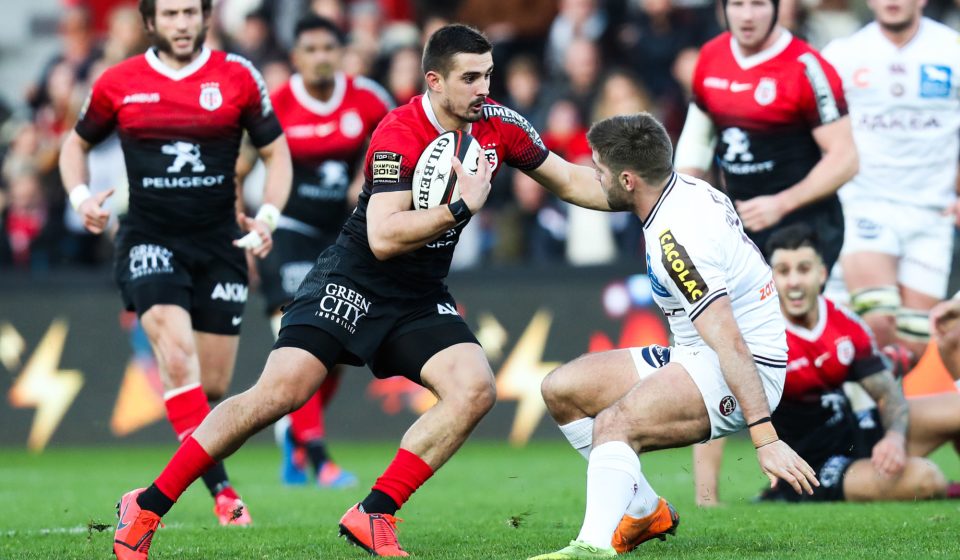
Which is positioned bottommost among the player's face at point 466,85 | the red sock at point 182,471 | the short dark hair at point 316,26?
the red sock at point 182,471

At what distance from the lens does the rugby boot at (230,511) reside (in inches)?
300

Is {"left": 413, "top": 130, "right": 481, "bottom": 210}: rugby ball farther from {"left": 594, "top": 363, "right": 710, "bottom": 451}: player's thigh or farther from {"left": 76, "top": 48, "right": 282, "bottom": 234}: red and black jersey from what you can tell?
{"left": 76, "top": 48, "right": 282, "bottom": 234}: red and black jersey

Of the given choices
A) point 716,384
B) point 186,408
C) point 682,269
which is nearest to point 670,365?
point 716,384

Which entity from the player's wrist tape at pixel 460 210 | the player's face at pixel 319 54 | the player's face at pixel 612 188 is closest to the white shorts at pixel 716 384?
the player's face at pixel 612 188

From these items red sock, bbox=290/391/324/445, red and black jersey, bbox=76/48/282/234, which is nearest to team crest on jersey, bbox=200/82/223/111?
red and black jersey, bbox=76/48/282/234

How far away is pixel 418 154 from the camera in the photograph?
6367 mm

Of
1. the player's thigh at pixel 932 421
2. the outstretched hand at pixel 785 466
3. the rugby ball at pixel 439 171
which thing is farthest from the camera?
the player's thigh at pixel 932 421

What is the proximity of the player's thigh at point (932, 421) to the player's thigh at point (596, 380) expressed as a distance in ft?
8.71

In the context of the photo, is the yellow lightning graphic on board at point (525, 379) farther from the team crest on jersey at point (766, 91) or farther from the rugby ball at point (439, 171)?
the rugby ball at point (439, 171)

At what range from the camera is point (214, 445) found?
6211 millimetres

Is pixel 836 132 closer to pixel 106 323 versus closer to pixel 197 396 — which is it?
pixel 197 396

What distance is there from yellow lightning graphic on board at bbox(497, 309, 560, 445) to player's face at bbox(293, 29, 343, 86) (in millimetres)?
3693

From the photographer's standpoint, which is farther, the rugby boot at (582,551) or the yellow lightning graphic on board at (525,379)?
the yellow lightning graphic on board at (525,379)

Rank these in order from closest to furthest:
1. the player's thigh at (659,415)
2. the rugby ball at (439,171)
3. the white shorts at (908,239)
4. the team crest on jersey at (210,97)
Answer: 1. the player's thigh at (659,415)
2. the rugby ball at (439,171)
3. the team crest on jersey at (210,97)
4. the white shorts at (908,239)
